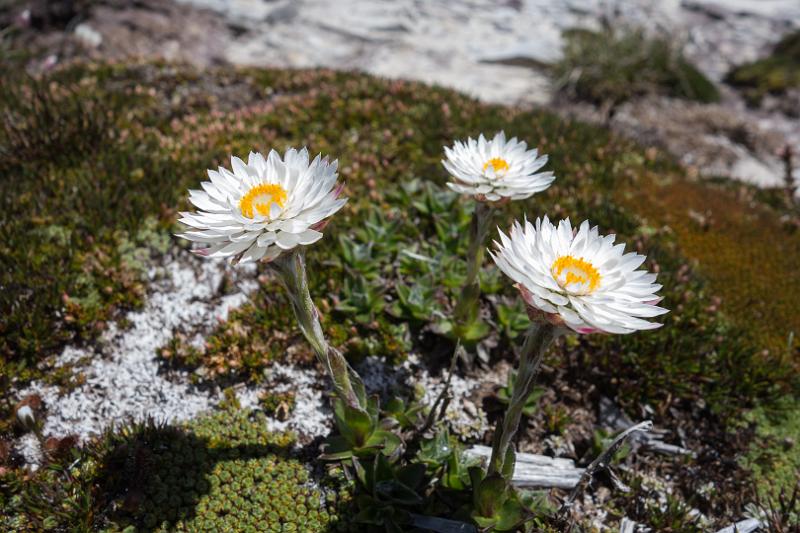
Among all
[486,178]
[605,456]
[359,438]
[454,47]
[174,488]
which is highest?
[486,178]

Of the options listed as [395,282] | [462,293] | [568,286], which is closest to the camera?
[568,286]

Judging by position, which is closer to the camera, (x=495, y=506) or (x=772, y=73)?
(x=495, y=506)

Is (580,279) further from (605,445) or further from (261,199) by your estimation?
(605,445)

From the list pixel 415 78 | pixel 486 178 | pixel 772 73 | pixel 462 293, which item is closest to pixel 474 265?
pixel 462 293

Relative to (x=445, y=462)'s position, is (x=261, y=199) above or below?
above

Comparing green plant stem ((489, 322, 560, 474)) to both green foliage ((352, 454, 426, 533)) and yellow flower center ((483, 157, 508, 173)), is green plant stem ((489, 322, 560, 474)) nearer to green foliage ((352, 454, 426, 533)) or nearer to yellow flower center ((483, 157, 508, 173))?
green foliage ((352, 454, 426, 533))

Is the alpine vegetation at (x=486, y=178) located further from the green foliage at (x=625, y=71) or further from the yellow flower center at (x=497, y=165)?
the green foliage at (x=625, y=71)
